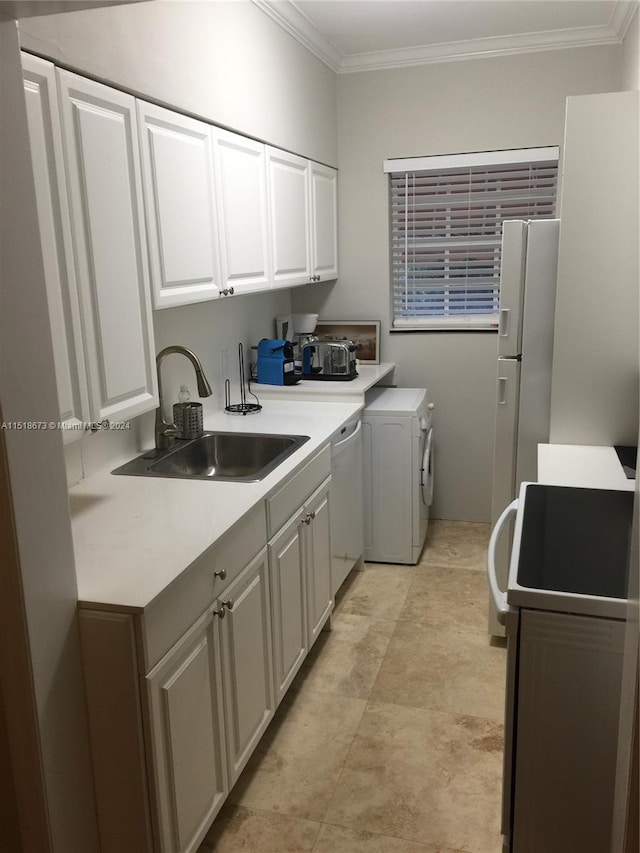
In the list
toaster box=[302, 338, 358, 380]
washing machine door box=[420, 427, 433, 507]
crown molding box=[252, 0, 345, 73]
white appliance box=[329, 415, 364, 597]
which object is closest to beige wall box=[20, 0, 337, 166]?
crown molding box=[252, 0, 345, 73]

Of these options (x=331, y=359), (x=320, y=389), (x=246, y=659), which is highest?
(x=331, y=359)

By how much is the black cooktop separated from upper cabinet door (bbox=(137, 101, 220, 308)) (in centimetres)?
131

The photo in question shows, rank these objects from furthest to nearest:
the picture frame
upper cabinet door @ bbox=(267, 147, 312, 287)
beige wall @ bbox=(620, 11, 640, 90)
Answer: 1. the picture frame
2. upper cabinet door @ bbox=(267, 147, 312, 287)
3. beige wall @ bbox=(620, 11, 640, 90)

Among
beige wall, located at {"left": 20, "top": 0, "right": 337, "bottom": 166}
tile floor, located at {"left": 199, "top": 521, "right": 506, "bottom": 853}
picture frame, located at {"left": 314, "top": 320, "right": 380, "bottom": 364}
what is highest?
beige wall, located at {"left": 20, "top": 0, "right": 337, "bottom": 166}

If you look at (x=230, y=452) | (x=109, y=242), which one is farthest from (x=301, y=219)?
(x=109, y=242)

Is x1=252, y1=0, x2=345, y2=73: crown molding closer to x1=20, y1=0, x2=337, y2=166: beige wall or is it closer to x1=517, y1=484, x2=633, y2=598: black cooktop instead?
x1=20, y1=0, x2=337, y2=166: beige wall

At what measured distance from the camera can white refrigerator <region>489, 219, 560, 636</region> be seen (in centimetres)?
273

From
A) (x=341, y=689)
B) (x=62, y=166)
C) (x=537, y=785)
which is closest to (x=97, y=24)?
(x=62, y=166)

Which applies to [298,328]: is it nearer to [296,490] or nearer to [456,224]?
[456,224]

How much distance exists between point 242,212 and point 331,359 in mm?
1134

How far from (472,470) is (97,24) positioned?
3182 millimetres

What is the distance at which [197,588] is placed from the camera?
71.2 inches

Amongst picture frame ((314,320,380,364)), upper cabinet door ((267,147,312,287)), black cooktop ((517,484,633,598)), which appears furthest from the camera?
picture frame ((314,320,380,364))

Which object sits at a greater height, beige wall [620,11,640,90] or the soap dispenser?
beige wall [620,11,640,90]
